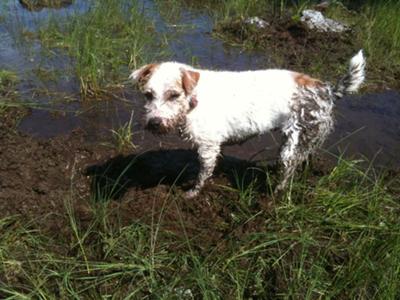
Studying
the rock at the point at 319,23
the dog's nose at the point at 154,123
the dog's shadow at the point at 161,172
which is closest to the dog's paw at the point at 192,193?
Result: the dog's shadow at the point at 161,172

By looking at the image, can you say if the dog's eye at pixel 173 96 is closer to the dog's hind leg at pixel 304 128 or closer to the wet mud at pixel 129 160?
the wet mud at pixel 129 160

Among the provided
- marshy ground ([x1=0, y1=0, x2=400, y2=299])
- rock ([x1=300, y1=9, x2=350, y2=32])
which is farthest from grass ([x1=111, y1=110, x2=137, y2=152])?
rock ([x1=300, y1=9, x2=350, y2=32])

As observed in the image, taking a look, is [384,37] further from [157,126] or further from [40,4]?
[40,4]

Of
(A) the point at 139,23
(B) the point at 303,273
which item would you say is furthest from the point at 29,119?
(B) the point at 303,273

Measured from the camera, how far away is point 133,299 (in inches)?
112

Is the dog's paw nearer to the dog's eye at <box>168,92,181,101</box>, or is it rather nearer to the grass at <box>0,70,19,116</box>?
the dog's eye at <box>168,92,181,101</box>

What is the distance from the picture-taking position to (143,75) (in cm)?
396

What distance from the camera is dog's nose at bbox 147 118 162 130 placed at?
3639mm

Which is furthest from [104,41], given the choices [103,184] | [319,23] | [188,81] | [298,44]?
[319,23]

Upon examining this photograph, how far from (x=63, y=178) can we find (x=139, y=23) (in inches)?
161

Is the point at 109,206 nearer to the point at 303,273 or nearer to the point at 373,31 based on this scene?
the point at 303,273

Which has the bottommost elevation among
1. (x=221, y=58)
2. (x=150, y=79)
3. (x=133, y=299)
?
(x=221, y=58)

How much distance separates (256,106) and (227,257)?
61.5 inches

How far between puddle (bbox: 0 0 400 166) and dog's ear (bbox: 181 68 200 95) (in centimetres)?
124
